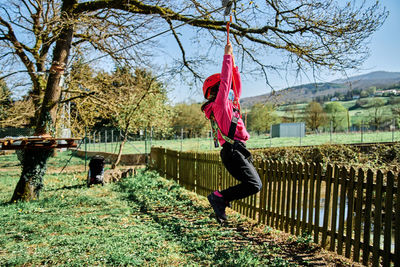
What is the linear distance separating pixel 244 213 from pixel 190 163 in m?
3.17

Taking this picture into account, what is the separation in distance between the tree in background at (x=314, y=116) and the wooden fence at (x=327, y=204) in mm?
68841

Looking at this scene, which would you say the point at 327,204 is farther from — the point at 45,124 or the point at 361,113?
the point at 361,113

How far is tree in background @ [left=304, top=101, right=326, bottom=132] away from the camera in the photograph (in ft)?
235

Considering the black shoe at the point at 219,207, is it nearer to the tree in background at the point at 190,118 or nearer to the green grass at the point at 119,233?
the green grass at the point at 119,233

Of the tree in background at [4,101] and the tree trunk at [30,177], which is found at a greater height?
the tree in background at [4,101]

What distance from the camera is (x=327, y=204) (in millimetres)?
4664

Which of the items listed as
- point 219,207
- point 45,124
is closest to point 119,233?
point 219,207

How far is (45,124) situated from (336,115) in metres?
84.7

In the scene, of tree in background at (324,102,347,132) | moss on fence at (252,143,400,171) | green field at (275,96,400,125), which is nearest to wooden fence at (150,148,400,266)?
moss on fence at (252,143,400,171)

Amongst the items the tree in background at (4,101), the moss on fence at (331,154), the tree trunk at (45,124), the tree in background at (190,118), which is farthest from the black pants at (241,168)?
the tree in background at (190,118)

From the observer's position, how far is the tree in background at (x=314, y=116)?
235 feet

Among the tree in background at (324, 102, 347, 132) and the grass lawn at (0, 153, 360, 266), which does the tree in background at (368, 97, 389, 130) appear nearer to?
the tree in background at (324, 102, 347, 132)

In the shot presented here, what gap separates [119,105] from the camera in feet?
35.8

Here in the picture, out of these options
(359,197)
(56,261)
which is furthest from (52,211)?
(359,197)
